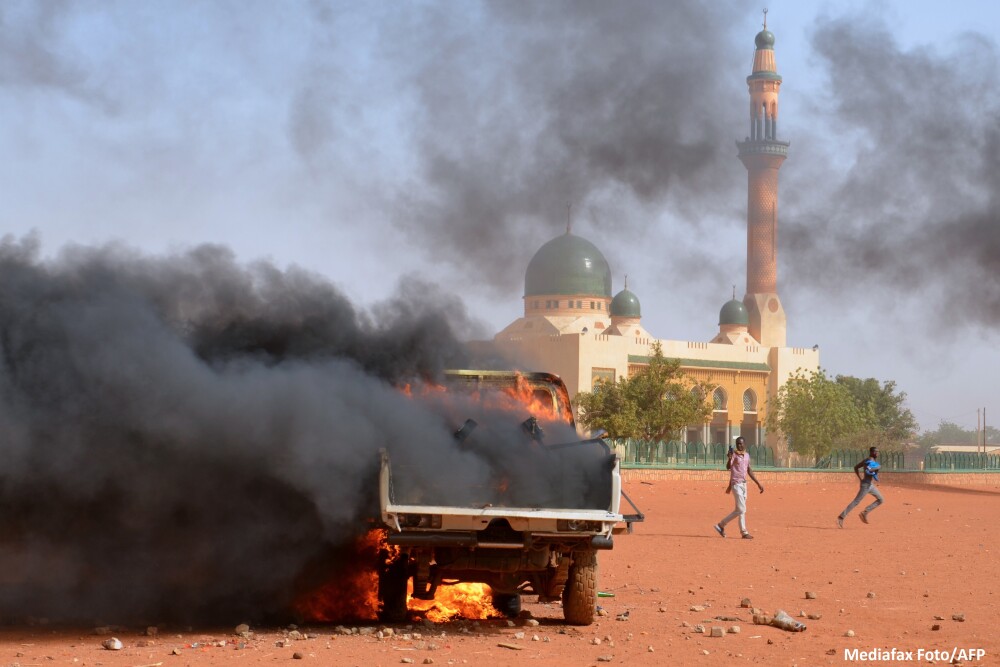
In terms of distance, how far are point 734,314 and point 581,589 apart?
7545 cm

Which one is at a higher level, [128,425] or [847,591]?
[128,425]

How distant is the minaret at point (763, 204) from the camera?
84.6 metres

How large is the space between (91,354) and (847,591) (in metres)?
6.98

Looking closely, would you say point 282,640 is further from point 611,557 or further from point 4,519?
point 611,557

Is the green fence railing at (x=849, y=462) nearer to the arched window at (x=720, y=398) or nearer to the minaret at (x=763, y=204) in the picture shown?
the arched window at (x=720, y=398)

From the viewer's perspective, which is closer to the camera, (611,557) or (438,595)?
(438,595)

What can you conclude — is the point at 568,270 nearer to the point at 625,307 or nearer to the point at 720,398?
the point at 625,307

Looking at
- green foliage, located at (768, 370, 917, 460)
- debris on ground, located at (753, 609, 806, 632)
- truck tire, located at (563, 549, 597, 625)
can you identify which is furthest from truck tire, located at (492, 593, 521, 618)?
green foliage, located at (768, 370, 917, 460)

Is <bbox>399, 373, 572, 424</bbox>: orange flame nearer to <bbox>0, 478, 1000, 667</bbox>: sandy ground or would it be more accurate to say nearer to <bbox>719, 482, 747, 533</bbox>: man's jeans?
<bbox>0, 478, 1000, 667</bbox>: sandy ground

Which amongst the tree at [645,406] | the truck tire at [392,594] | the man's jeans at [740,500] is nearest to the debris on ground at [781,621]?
the truck tire at [392,594]

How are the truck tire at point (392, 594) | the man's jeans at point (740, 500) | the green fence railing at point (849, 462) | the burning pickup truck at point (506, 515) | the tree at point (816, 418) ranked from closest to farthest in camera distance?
the burning pickup truck at point (506, 515) → the truck tire at point (392, 594) → the man's jeans at point (740, 500) → the green fence railing at point (849, 462) → the tree at point (816, 418)

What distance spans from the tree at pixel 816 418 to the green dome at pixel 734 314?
11.9 m

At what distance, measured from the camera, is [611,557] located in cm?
1525

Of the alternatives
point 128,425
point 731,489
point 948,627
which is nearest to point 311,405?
point 128,425
